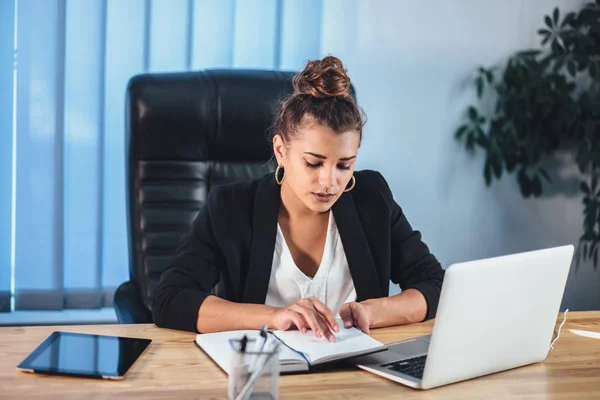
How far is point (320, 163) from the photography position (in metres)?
1.76

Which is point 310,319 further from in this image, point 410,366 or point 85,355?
point 85,355

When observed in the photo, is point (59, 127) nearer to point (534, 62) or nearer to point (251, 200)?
point (251, 200)

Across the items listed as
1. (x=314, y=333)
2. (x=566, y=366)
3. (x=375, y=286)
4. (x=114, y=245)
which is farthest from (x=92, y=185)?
(x=566, y=366)

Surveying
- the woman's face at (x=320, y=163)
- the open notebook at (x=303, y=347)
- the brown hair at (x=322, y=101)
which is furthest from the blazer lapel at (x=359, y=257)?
the open notebook at (x=303, y=347)

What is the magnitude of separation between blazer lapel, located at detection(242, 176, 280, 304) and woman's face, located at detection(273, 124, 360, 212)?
107 millimetres


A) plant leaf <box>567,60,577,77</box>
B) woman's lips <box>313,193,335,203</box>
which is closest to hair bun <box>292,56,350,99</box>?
woman's lips <box>313,193,335,203</box>

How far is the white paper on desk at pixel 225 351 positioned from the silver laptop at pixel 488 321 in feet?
0.40

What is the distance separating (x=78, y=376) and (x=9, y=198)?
1.83m

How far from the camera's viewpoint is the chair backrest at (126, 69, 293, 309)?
210 cm

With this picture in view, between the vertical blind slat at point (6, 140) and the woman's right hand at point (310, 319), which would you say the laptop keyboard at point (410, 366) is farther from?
the vertical blind slat at point (6, 140)

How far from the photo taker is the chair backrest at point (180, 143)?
2104mm

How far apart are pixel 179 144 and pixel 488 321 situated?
1085 mm

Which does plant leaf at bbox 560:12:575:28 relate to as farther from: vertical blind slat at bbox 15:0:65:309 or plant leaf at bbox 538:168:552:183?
vertical blind slat at bbox 15:0:65:309

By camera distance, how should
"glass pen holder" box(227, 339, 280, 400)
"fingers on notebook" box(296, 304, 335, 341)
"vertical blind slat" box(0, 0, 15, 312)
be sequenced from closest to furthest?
"glass pen holder" box(227, 339, 280, 400)
"fingers on notebook" box(296, 304, 335, 341)
"vertical blind slat" box(0, 0, 15, 312)
